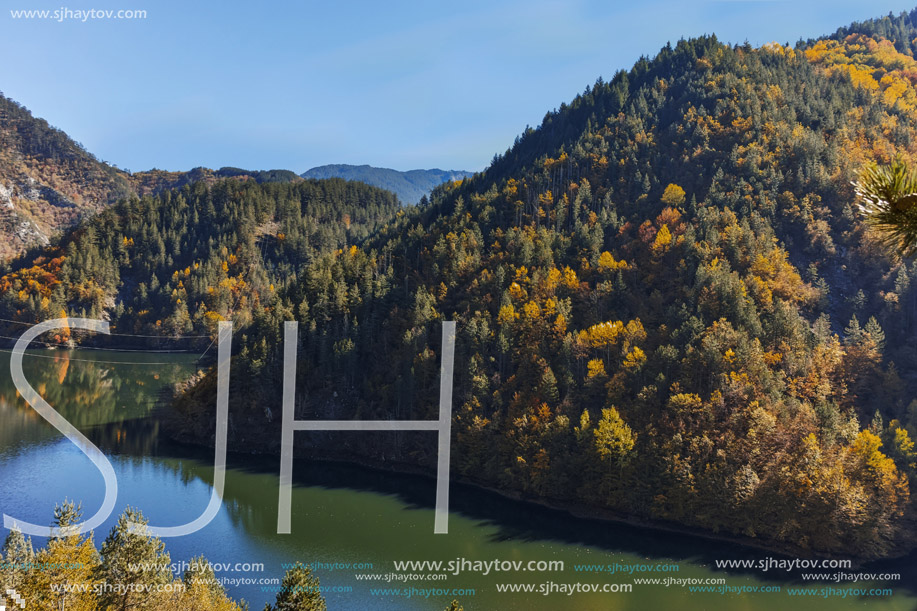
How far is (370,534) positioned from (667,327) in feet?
105

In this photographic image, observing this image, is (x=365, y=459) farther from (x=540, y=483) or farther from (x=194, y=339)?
(x=194, y=339)

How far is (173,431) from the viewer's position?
213 ft

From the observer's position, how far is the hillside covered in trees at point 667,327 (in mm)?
45750

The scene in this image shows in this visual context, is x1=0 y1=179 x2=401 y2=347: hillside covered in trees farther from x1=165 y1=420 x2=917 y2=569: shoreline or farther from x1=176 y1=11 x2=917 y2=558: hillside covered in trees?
x1=165 y1=420 x2=917 y2=569: shoreline

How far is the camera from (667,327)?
188 ft

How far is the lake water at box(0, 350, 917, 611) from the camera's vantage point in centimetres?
A: 3603

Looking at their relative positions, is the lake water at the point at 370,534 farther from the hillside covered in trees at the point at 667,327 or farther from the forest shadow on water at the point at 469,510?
the hillside covered in trees at the point at 667,327

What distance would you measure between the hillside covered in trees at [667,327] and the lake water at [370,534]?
146 inches

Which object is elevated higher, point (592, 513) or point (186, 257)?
point (186, 257)

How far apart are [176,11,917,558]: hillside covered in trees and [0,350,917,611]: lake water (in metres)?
→ 3.72
